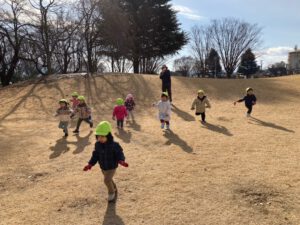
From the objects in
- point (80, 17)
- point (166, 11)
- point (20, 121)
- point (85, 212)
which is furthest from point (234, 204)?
point (166, 11)

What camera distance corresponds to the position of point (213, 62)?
55.3 meters

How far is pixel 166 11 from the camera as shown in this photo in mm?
39562

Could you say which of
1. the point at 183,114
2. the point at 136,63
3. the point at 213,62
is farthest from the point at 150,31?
the point at 183,114

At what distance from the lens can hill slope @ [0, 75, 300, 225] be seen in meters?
5.84

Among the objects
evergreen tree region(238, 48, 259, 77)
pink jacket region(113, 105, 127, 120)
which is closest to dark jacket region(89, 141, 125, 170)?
pink jacket region(113, 105, 127, 120)

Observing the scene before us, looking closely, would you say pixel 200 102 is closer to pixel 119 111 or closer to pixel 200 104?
pixel 200 104

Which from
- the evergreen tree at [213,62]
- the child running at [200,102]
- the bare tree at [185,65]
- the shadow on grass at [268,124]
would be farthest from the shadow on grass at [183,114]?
the bare tree at [185,65]

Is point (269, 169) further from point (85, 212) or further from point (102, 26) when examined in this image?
point (102, 26)

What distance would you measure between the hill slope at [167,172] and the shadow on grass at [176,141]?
3 cm

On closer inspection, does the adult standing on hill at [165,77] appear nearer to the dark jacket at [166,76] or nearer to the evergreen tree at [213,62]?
the dark jacket at [166,76]

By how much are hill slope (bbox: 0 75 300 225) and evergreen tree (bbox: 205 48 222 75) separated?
3910 cm

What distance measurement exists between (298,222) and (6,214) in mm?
4724

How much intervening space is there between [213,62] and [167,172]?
4943cm

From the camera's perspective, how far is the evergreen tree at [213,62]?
54062 mm
